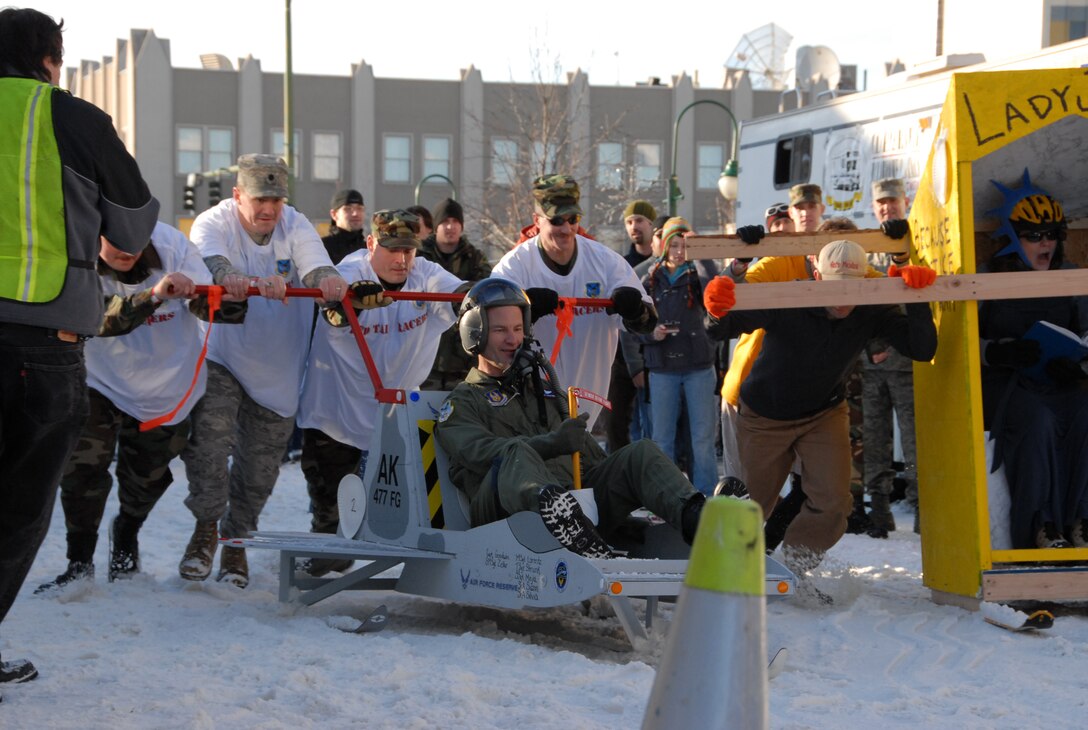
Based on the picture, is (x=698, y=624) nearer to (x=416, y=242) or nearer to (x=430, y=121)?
(x=416, y=242)

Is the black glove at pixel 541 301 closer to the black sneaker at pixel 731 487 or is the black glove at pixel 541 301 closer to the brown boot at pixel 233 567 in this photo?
the black sneaker at pixel 731 487

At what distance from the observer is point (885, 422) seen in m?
9.66

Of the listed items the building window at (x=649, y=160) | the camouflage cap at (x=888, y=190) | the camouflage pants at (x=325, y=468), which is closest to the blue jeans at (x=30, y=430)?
the camouflage pants at (x=325, y=468)

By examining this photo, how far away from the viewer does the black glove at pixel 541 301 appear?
22.0 feet

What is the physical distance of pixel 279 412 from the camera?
7133 mm

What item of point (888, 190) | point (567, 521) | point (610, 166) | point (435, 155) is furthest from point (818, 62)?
point (567, 521)

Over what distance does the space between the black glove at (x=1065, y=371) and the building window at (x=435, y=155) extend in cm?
3768

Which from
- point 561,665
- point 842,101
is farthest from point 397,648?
point 842,101

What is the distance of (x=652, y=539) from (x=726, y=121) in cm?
4141

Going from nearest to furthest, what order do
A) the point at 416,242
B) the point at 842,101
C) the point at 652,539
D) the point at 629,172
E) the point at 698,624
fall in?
the point at 698,624, the point at 652,539, the point at 416,242, the point at 842,101, the point at 629,172

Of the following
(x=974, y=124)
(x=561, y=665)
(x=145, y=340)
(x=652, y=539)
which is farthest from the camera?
(x=145, y=340)

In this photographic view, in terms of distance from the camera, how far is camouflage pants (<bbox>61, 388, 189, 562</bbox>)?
6.65 m

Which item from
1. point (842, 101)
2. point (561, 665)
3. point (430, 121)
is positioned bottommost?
point (561, 665)

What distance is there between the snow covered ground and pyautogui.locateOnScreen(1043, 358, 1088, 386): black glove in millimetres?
1083
